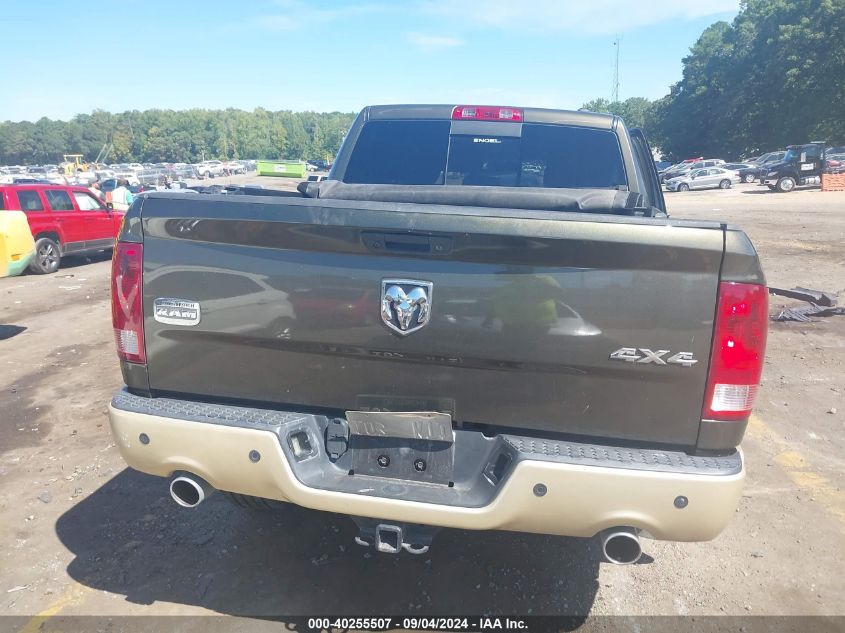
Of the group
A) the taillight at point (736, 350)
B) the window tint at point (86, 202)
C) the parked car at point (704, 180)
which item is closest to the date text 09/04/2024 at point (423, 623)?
the taillight at point (736, 350)

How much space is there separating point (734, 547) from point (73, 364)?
21.8 ft

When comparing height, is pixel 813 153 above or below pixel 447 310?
above

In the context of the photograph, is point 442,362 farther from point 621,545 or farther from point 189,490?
point 189,490

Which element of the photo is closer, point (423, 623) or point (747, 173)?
point (423, 623)

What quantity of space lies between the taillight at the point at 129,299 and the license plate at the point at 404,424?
3.18ft

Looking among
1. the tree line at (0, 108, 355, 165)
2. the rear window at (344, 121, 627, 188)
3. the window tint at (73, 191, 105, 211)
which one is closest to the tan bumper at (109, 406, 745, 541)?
the rear window at (344, 121, 627, 188)

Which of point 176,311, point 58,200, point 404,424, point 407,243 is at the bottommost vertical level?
point 404,424

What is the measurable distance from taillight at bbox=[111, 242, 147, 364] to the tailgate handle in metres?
0.99

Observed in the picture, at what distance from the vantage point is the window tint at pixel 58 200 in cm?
1362

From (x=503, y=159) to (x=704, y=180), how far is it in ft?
132

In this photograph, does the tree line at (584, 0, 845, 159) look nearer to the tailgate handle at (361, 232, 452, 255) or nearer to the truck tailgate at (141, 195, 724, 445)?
the truck tailgate at (141, 195, 724, 445)

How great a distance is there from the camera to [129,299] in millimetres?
2678

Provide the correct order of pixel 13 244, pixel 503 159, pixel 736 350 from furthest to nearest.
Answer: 1. pixel 13 244
2. pixel 503 159
3. pixel 736 350

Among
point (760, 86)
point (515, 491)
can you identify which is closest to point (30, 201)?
point (515, 491)
